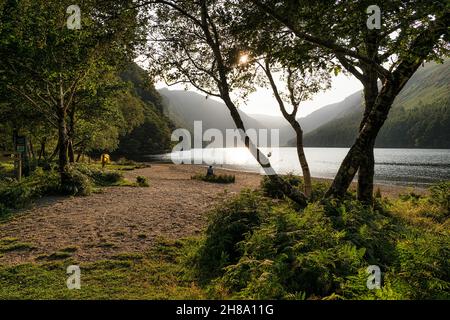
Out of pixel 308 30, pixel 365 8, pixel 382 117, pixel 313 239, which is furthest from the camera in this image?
pixel 382 117

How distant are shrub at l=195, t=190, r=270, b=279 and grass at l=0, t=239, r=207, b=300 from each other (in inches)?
24.8

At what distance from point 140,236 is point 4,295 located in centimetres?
482

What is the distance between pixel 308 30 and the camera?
9.14 meters

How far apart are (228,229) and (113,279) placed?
323cm

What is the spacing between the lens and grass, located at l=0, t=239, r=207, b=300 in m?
6.30

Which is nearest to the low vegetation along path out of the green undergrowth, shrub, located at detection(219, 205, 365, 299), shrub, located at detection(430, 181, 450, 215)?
the green undergrowth

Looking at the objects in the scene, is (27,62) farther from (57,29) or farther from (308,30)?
(308,30)

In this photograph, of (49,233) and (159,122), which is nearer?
(49,233)

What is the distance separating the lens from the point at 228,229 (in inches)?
345

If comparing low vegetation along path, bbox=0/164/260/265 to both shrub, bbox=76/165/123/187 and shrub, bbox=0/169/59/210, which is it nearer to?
shrub, bbox=0/169/59/210

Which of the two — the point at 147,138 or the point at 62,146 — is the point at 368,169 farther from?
the point at 147,138

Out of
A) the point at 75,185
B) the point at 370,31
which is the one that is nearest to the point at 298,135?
the point at 370,31

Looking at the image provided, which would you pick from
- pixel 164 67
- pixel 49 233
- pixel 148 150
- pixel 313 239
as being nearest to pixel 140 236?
pixel 49 233

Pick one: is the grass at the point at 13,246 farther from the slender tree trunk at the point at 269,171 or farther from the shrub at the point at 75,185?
the shrub at the point at 75,185
